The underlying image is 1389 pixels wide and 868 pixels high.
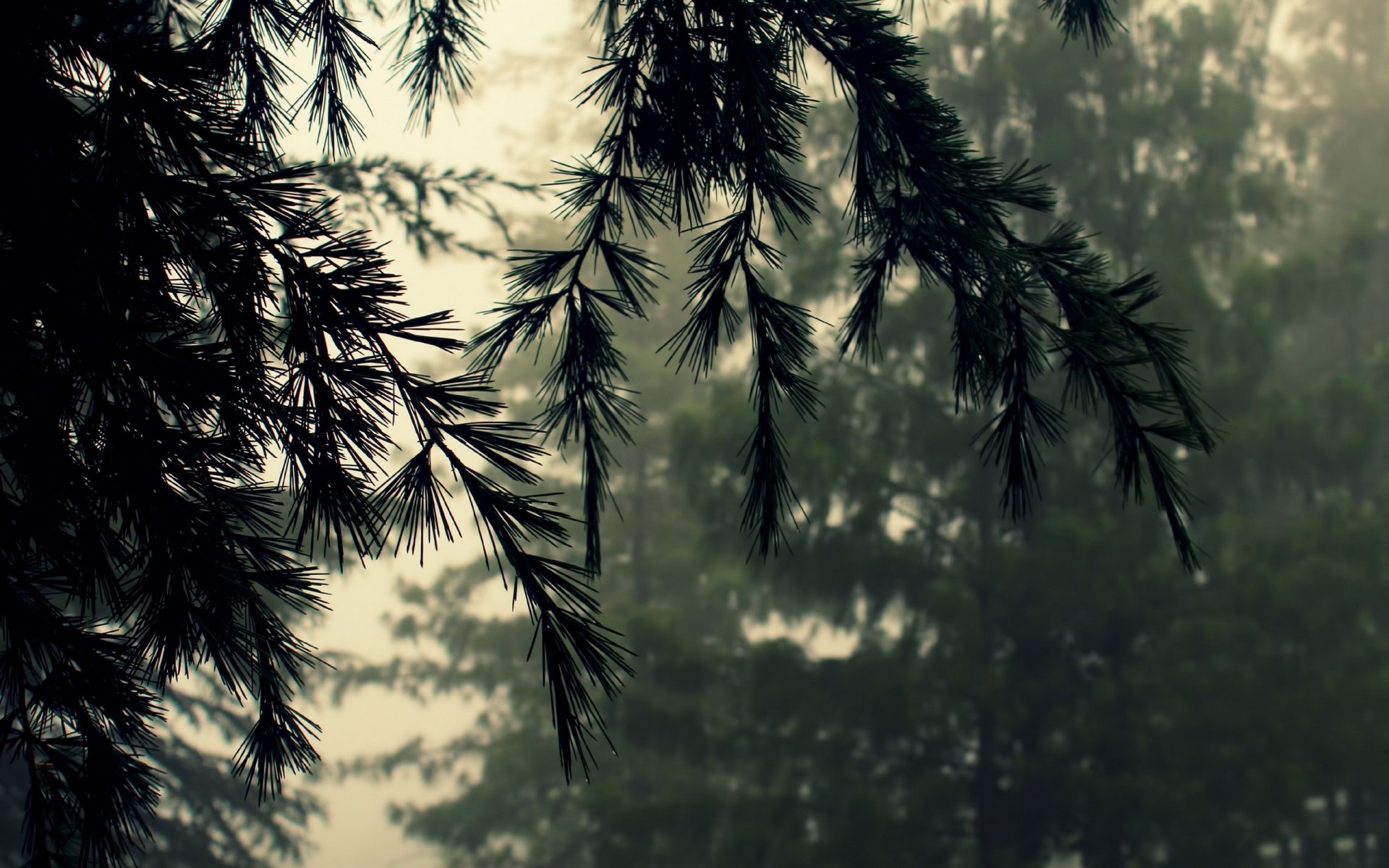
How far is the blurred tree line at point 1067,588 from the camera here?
326 inches

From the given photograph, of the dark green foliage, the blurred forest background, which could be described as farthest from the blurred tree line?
the dark green foliage

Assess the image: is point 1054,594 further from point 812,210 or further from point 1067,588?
point 812,210

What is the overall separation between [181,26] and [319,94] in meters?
1.50

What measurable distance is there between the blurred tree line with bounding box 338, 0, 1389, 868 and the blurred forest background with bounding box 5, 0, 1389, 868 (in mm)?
29

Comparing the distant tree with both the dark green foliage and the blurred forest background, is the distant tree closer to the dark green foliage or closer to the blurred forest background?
the dark green foliage

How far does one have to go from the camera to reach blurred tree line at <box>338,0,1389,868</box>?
8281 millimetres

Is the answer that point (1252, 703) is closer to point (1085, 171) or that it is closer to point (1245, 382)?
point (1245, 382)

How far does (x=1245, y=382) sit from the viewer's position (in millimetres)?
9055

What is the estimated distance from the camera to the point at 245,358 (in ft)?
5.88

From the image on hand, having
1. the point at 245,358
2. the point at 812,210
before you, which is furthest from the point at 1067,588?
the point at 245,358

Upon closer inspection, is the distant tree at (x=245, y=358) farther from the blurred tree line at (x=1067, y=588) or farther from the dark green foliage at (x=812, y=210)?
the blurred tree line at (x=1067, y=588)

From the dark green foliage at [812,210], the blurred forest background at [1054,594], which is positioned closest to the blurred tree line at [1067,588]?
the blurred forest background at [1054,594]

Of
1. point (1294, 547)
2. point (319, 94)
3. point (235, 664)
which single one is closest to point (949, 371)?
point (1294, 547)

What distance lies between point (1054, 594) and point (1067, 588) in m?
0.12
